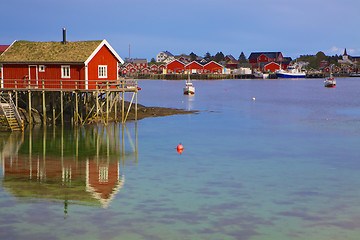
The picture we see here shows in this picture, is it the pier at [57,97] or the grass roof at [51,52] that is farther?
the grass roof at [51,52]

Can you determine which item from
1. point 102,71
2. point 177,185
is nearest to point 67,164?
point 177,185

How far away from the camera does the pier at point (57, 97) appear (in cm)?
3819

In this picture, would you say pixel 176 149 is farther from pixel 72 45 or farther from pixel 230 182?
pixel 72 45

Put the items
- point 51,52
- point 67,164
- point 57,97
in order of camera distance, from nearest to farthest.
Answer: point 67,164 → point 51,52 → point 57,97

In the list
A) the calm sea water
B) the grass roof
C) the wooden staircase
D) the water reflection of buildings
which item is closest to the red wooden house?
the grass roof

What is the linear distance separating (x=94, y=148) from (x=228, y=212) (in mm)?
15004

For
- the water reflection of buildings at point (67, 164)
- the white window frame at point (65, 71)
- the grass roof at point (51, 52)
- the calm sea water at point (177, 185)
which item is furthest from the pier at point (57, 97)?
the water reflection of buildings at point (67, 164)

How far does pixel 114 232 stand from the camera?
50.2 feet

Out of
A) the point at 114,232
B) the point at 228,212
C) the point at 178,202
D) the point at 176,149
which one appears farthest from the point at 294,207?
the point at 176,149

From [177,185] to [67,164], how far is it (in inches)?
272

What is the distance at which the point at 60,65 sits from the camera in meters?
39.2

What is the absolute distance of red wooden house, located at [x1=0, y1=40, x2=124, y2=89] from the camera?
38781mm

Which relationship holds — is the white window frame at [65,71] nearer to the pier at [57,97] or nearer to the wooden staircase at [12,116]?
the pier at [57,97]

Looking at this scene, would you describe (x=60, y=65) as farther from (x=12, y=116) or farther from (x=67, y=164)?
(x=67, y=164)
